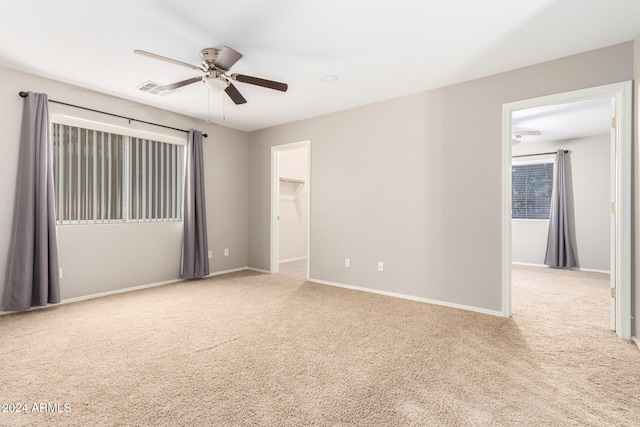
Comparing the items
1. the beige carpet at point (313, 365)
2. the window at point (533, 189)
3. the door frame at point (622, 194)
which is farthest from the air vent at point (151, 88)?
the window at point (533, 189)

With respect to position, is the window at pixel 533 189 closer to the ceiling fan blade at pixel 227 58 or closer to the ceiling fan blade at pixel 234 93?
the ceiling fan blade at pixel 234 93

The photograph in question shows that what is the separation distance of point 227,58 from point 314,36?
0.73 metres

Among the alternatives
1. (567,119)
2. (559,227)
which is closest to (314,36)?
(567,119)

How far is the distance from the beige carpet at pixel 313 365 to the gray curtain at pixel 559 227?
289cm

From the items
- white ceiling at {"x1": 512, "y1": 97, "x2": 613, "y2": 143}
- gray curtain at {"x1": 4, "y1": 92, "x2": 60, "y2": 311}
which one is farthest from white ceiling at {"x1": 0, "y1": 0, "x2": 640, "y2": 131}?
white ceiling at {"x1": 512, "y1": 97, "x2": 613, "y2": 143}

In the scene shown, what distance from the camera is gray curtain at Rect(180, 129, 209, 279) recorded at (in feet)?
15.0

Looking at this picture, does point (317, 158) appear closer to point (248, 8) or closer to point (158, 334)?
point (248, 8)

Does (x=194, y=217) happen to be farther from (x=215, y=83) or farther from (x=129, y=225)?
(x=215, y=83)

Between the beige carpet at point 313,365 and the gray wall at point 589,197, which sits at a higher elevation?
the gray wall at point 589,197

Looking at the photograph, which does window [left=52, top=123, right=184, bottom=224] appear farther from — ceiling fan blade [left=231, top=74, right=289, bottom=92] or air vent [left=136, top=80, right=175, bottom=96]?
ceiling fan blade [left=231, top=74, right=289, bottom=92]

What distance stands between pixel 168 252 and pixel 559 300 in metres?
5.24

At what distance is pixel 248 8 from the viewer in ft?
7.13

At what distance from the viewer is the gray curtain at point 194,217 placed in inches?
180

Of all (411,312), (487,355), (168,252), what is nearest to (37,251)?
(168,252)
